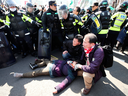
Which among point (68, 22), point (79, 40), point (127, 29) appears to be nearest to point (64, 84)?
point (79, 40)

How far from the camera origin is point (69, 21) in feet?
9.82

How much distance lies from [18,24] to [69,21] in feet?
6.36

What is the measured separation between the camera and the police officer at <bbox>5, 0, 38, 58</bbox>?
2967mm

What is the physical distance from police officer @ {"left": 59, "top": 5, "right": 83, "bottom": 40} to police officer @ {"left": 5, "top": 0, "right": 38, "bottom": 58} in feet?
3.60

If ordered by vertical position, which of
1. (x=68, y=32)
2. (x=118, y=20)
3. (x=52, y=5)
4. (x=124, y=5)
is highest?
(x=124, y=5)

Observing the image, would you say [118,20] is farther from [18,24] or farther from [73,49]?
[18,24]

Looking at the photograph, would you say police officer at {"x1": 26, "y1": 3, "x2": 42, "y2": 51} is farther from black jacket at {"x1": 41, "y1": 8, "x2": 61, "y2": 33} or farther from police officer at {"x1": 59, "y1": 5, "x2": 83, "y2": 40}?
police officer at {"x1": 59, "y1": 5, "x2": 83, "y2": 40}

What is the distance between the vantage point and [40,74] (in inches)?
84.4

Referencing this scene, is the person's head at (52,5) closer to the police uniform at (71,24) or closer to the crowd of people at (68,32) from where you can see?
the crowd of people at (68,32)

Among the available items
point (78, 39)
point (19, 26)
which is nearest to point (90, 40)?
point (78, 39)

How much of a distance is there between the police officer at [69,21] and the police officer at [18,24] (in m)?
1.10

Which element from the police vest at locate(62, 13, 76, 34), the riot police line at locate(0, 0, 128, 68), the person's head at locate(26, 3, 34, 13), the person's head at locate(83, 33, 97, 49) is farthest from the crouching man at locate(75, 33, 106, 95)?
the person's head at locate(26, 3, 34, 13)

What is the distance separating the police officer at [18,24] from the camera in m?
2.97

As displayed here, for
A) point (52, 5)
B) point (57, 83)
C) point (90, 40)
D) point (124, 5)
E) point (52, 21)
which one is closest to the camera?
point (90, 40)
